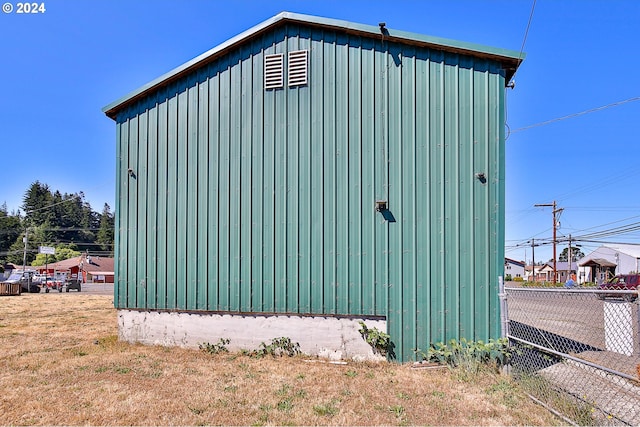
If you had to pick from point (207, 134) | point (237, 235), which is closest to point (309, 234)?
point (237, 235)

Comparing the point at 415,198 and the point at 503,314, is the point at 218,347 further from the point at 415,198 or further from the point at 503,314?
the point at 503,314

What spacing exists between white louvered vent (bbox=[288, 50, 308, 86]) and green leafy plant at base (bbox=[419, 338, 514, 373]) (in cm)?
539

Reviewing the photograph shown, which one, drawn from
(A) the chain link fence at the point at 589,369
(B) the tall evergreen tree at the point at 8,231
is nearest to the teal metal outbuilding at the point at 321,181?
(A) the chain link fence at the point at 589,369

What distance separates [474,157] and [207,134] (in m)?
5.16

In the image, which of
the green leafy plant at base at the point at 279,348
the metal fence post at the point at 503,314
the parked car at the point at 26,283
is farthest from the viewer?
the parked car at the point at 26,283

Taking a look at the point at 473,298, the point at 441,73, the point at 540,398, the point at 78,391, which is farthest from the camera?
the point at 441,73

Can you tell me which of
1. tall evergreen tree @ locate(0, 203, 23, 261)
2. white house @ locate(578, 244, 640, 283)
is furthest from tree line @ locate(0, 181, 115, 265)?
white house @ locate(578, 244, 640, 283)

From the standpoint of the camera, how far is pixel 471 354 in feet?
19.4

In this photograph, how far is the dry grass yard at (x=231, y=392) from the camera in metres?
4.05

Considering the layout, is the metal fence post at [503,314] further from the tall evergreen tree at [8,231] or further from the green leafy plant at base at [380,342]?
the tall evergreen tree at [8,231]

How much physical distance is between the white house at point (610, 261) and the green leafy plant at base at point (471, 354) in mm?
40135

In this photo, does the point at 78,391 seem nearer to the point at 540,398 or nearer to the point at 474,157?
the point at 540,398

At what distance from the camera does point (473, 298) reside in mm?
6117

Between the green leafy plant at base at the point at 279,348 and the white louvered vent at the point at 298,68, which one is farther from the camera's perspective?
the white louvered vent at the point at 298,68
